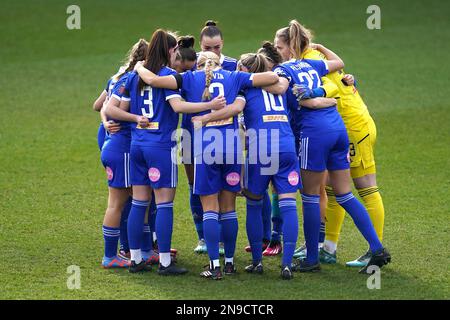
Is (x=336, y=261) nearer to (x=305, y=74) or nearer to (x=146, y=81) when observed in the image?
(x=305, y=74)

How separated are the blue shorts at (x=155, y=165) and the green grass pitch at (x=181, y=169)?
0.80m

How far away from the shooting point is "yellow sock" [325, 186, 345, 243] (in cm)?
782

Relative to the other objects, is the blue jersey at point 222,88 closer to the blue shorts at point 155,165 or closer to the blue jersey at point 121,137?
the blue shorts at point 155,165

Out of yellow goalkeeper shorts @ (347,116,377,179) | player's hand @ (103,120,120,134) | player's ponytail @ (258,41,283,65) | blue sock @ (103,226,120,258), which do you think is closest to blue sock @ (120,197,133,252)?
blue sock @ (103,226,120,258)

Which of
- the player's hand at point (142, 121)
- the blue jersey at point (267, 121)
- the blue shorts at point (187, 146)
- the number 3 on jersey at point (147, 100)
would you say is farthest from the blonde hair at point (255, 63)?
the player's hand at point (142, 121)

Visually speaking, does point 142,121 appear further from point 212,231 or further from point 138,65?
point 212,231

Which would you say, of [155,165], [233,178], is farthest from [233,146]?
[155,165]

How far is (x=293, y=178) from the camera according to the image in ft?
23.2

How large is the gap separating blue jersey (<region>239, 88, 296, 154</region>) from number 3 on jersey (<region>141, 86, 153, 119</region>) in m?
0.78

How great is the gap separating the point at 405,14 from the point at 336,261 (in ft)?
46.2

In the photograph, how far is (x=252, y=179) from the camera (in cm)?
714

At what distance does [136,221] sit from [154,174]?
0.45 m

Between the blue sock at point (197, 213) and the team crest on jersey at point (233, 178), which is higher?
the team crest on jersey at point (233, 178)

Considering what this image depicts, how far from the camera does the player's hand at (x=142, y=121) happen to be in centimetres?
703
